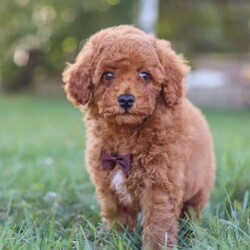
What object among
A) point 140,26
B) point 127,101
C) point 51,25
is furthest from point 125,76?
point 51,25

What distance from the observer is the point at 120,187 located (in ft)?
13.0

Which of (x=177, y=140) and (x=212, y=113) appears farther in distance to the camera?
(x=212, y=113)

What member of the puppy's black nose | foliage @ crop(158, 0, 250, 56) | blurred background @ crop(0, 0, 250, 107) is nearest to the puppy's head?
Result: the puppy's black nose

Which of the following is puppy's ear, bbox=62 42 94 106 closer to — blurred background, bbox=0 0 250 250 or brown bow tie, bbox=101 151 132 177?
brown bow tie, bbox=101 151 132 177

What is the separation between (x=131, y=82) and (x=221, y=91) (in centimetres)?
1824

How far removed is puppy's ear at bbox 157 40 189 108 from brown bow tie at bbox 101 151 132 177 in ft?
1.46

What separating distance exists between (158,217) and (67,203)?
1.38m

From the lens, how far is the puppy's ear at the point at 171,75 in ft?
12.9

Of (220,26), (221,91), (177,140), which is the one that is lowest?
(221,91)

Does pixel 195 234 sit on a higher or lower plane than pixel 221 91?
higher

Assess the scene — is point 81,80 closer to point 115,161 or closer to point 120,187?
point 115,161

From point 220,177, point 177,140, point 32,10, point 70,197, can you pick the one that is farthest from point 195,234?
point 32,10

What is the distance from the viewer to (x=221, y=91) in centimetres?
2164

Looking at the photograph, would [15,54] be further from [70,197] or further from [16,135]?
[70,197]
